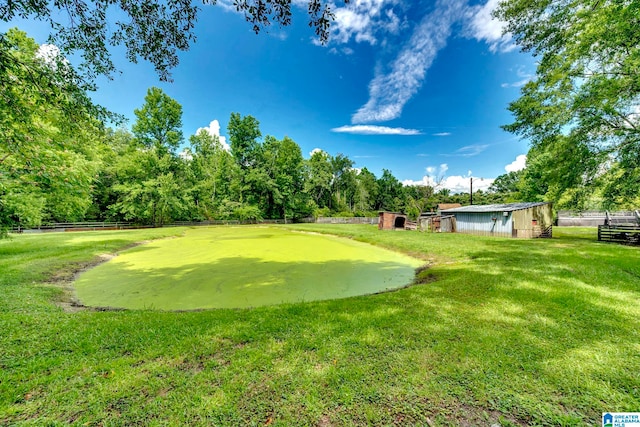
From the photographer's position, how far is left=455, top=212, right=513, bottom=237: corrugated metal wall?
1515 centimetres

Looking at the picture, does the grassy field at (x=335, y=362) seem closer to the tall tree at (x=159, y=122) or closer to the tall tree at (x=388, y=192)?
the tall tree at (x=159, y=122)

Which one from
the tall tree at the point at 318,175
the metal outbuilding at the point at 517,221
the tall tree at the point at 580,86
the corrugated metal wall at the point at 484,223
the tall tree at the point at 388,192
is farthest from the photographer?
the tall tree at the point at 388,192

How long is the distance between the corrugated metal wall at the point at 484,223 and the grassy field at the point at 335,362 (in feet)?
39.1

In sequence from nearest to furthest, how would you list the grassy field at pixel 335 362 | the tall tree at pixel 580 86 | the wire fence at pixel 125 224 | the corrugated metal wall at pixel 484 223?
1. the grassy field at pixel 335 362
2. the tall tree at pixel 580 86
3. the corrugated metal wall at pixel 484 223
4. the wire fence at pixel 125 224

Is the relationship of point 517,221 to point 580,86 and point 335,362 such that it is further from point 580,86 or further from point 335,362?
point 335,362

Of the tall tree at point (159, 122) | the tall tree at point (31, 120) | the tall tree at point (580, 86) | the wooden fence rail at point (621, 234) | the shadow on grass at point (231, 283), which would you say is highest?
the tall tree at point (159, 122)

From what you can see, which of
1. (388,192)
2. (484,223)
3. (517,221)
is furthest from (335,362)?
(388,192)

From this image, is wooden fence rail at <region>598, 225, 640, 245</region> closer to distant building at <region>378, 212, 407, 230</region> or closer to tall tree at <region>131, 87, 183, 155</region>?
distant building at <region>378, 212, 407, 230</region>

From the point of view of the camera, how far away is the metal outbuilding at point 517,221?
14742 mm

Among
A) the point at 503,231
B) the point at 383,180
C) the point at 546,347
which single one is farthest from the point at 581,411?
the point at 383,180

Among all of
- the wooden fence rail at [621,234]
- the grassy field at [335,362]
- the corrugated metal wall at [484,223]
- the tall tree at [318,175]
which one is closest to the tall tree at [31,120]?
the grassy field at [335,362]

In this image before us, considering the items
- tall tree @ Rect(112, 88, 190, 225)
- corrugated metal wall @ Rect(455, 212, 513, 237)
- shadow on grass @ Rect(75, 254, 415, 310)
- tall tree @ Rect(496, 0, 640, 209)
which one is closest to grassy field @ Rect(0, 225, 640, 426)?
shadow on grass @ Rect(75, 254, 415, 310)

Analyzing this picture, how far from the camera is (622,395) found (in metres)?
2.05

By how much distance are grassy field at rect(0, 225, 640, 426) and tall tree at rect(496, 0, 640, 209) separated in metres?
7.88
